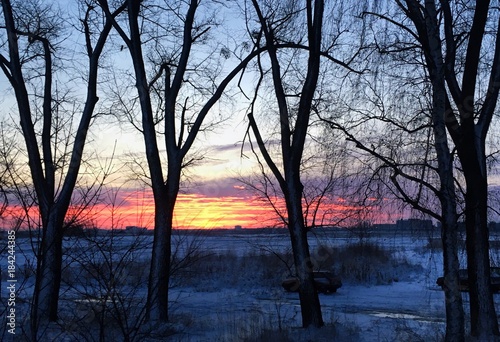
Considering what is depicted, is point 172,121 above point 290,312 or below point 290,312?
above

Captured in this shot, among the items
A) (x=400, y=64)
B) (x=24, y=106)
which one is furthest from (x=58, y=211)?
(x=400, y=64)

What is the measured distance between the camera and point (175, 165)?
1212 cm

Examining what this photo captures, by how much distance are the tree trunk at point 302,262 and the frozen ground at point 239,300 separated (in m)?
0.37

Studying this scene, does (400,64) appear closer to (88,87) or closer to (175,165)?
(175,165)

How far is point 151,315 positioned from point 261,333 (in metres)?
2.58

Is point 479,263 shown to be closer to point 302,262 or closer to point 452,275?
point 452,275

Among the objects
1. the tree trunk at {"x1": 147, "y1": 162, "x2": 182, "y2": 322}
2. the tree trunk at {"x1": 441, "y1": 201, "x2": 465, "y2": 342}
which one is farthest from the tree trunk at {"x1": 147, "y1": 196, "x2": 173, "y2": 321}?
the tree trunk at {"x1": 441, "y1": 201, "x2": 465, "y2": 342}

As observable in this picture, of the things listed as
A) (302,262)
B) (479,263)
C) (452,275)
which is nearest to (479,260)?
(479,263)

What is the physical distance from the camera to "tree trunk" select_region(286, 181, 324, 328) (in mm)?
10445

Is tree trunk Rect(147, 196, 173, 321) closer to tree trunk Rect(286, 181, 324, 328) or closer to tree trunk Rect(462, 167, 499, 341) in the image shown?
tree trunk Rect(286, 181, 324, 328)

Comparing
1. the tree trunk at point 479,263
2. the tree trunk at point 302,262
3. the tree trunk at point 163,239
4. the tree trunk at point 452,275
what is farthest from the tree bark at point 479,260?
the tree trunk at point 163,239

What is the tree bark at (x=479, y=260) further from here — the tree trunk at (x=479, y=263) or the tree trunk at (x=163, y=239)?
the tree trunk at (x=163, y=239)

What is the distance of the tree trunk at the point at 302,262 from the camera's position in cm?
1045

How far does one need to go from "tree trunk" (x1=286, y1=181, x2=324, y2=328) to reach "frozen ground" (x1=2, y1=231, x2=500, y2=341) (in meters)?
0.37
